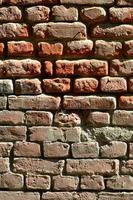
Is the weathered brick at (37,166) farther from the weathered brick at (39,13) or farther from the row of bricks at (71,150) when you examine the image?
the weathered brick at (39,13)

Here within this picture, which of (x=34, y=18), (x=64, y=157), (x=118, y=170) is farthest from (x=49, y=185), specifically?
(x=34, y=18)

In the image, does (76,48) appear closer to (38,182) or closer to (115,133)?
(115,133)

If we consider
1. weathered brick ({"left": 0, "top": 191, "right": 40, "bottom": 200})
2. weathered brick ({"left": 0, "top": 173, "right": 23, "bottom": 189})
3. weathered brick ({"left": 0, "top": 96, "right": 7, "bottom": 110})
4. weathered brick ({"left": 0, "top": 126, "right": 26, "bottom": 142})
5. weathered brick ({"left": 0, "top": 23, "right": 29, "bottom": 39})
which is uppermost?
weathered brick ({"left": 0, "top": 23, "right": 29, "bottom": 39})

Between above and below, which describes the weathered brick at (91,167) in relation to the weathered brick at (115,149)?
below

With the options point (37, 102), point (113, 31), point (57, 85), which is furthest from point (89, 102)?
point (113, 31)

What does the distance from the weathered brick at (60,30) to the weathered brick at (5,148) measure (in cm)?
73

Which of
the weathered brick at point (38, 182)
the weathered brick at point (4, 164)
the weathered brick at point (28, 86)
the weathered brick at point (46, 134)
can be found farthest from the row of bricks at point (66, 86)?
the weathered brick at point (38, 182)

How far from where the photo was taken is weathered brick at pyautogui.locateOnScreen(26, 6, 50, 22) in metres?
2.69

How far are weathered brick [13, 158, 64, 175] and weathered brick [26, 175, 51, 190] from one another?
3cm

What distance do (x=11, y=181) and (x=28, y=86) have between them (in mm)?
633

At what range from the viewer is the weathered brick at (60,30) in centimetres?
268

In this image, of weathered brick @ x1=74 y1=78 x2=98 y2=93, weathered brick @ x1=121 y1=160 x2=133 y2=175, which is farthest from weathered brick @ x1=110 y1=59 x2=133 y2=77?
weathered brick @ x1=121 y1=160 x2=133 y2=175

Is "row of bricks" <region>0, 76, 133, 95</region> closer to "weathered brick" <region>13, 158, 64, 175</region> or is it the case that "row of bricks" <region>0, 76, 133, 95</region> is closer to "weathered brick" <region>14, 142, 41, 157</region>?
"weathered brick" <region>14, 142, 41, 157</region>

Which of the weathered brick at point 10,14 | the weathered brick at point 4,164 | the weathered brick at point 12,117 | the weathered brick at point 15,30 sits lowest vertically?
the weathered brick at point 4,164
